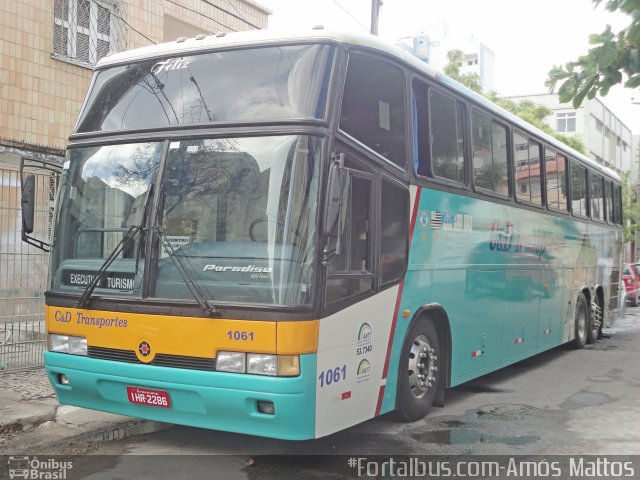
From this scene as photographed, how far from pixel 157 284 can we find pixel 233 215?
0.80 metres

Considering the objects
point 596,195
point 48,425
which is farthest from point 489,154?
point 596,195

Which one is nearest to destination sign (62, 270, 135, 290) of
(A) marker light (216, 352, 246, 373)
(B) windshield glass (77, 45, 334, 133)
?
(A) marker light (216, 352, 246, 373)

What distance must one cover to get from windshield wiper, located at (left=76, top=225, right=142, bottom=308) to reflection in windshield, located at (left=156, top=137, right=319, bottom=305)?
28 cm

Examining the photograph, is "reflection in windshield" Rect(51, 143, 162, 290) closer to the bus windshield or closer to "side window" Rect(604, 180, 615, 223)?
the bus windshield

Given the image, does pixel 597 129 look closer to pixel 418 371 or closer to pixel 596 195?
pixel 596 195

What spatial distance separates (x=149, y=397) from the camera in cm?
518

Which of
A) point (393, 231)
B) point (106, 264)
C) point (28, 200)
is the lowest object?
point (106, 264)

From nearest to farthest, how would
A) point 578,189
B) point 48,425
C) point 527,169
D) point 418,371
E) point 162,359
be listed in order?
point 162,359 < point 48,425 < point 418,371 < point 527,169 < point 578,189

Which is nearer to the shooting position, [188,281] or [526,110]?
[188,281]

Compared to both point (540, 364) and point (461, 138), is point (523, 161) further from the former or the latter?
point (540, 364)

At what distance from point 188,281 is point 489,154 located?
4687 millimetres

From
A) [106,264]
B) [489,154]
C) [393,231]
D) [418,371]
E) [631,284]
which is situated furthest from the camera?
[631,284]

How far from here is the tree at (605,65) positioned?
5773 millimetres

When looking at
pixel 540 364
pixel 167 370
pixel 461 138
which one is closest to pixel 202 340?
pixel 167 370
